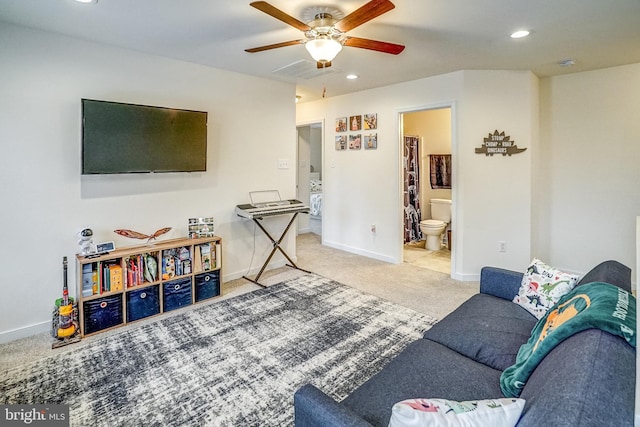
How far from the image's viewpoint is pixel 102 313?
2787 millimetres

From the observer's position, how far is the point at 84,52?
289cm

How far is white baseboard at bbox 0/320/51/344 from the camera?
2.64 meters

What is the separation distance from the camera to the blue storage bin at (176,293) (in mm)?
3170

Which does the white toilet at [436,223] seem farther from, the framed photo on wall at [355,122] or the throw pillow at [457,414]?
the throw pillow at [457,414]

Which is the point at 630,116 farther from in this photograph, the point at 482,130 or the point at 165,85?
the point at 165,85

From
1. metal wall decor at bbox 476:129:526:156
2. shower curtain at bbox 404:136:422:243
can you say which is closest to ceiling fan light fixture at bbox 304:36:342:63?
metal wall decor at bbox 476:129:526:156

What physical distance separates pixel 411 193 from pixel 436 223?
0.73 meters

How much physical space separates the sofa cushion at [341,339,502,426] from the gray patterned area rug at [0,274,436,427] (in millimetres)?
646

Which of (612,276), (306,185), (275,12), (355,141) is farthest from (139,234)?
(306,185)

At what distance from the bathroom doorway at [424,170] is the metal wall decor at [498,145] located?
5.98 feet

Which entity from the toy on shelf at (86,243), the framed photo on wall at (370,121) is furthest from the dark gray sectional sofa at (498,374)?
the framed photo on wall at (370,121)

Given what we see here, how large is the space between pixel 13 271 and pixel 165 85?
208cm

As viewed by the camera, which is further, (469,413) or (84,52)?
(84,52)

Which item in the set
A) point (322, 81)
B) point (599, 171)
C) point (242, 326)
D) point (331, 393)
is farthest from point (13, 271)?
point (599, 171)
